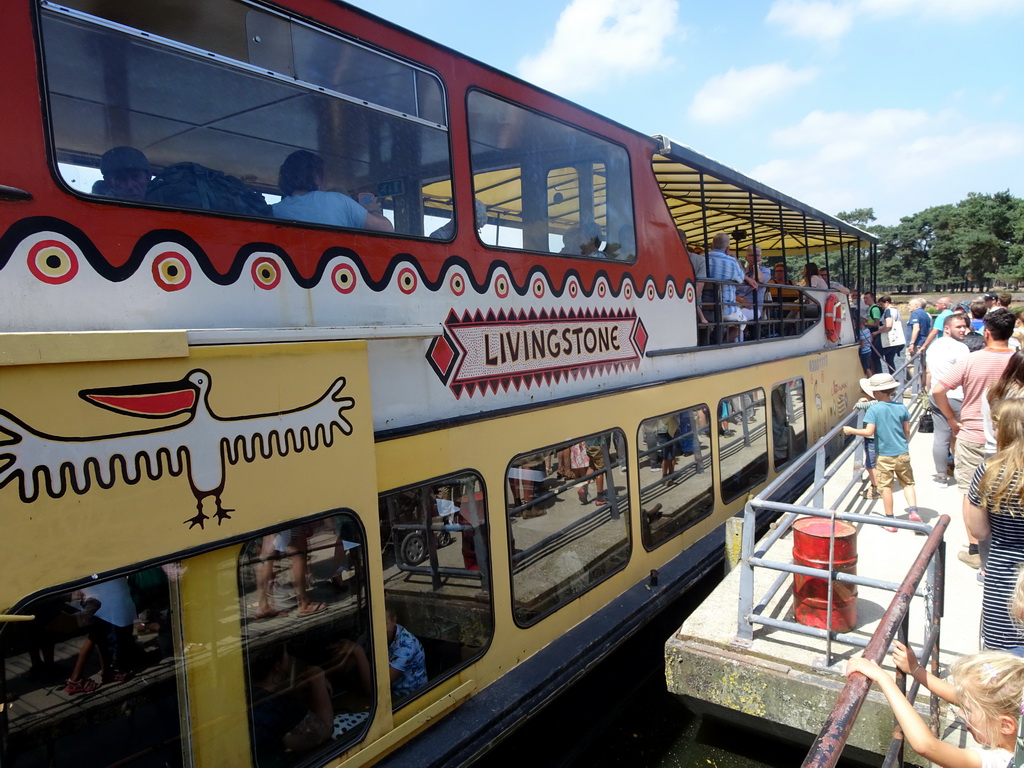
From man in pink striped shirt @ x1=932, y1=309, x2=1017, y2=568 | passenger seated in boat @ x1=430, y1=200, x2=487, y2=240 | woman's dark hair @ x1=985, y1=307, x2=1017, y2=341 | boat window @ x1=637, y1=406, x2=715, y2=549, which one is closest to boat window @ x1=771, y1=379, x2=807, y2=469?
boat window @ x1=637, y1=406, x2=715, y2=549

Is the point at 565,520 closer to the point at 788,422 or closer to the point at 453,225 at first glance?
the point at 453,225

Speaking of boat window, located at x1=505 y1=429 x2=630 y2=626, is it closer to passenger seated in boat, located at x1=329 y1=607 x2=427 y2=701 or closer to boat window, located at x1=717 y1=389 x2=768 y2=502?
passenger seated in boat, located at x1=329 y1=607 x2=427 y2=701

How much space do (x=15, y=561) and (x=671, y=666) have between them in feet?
10.7

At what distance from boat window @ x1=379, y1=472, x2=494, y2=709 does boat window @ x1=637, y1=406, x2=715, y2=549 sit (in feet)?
5.31

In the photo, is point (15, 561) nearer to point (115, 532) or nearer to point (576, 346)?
point (115, 532)

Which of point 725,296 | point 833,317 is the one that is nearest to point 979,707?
point 725,296

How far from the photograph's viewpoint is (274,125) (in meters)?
2.56

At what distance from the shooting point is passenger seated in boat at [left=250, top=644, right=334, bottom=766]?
2.36 meters

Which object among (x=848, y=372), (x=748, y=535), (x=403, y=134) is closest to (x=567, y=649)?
(x=748, y=535)

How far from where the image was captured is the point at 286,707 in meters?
2.44

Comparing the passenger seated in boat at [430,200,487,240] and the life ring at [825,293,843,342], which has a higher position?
the passenger seated in boat at [430,200,487,240]

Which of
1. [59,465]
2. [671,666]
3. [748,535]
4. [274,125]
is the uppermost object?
[274,125]

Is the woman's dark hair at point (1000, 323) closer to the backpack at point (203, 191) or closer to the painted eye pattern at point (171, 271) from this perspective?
the backpack at point (203, 191)

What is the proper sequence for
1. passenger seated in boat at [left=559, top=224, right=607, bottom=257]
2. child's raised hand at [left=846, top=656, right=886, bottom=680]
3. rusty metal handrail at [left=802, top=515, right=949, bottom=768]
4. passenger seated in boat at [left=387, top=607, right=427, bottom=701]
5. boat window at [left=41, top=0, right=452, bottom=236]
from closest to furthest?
rusty metal handrail at [left=802, top=515, right=949, bottom=768], child's raised hand at [left=846, top=656, right=886, bottom=680], boat window at [left=41, top=0, right=452, bottom=236], passenger seated in boat at [left=387, top=607, right=427, bottom=701], passenger seated in boat at [left=559, top=224, right=607, bottom=257]
